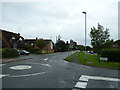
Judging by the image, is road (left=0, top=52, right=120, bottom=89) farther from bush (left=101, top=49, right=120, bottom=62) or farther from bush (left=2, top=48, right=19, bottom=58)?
bush (left=2, top=48, right=19, bottom=58)

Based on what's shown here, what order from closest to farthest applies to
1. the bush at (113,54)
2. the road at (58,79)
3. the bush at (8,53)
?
the road at (58,79)
the bush at (113,54)
the bush at (8,53)

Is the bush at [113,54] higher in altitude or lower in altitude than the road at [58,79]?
higher

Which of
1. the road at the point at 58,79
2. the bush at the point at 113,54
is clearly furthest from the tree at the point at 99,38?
the road at the point at 58,79

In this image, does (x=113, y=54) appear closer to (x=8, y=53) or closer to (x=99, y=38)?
(x=99, y=38)

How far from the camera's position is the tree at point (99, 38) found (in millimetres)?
27595

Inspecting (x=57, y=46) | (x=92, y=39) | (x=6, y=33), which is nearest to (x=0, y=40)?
(x=6, y=33)

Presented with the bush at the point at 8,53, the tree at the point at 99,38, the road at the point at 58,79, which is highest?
the tree at the point at 99,38

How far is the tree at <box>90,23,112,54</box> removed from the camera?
27.6 meters

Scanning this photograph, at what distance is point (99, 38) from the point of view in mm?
27766

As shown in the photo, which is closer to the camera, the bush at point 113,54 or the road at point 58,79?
the road at point 58,79

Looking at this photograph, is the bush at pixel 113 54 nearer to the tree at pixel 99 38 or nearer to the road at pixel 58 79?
the tree at pixel 99 38

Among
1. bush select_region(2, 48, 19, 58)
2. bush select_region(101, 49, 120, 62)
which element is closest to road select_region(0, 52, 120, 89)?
bush select_region(101, 49, 120, 62)

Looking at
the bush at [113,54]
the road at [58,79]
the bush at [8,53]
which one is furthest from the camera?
the bush at [8,53]

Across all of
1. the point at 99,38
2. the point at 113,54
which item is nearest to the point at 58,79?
the point at 113,54
